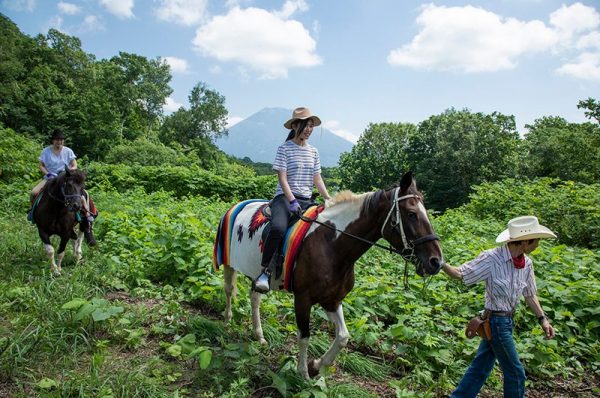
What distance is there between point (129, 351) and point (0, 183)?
17.5 metres

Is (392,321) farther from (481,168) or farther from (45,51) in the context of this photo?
(45,51)

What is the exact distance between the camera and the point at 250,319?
5480mm

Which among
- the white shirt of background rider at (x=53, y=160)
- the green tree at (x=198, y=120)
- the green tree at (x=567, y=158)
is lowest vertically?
the white shirt of background rider at (x=53, y=160)

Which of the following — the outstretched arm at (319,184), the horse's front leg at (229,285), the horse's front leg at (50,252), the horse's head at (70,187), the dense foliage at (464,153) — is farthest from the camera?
the dense foliage at (464,153)

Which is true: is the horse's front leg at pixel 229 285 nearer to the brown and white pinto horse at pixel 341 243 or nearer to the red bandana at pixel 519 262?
the brown and white pinto horse at pixel 341 243

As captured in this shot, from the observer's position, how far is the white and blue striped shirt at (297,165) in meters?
4.32

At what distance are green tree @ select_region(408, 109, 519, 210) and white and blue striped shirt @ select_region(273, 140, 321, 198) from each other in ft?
124

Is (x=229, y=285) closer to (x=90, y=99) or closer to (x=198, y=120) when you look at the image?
(x=90, y=99)

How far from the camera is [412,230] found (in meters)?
3.40

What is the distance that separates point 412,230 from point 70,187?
6.46m

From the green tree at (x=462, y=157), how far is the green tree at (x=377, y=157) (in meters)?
7.01

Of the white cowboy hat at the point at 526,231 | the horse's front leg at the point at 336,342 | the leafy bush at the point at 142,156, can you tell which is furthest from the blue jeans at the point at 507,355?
the leafy bush at the point at 142,156

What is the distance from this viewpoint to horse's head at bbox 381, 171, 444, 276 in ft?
10.7

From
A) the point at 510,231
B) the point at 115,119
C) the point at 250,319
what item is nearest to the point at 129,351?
the point at 250,319
